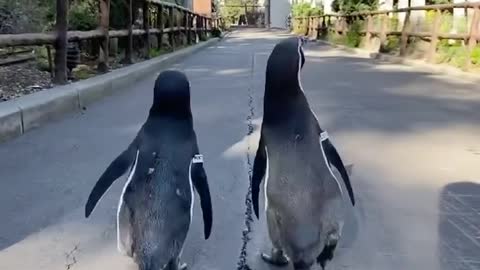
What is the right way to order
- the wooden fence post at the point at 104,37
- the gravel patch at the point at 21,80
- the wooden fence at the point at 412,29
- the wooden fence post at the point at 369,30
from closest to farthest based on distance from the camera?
the gravel patch at the point at 21,80 → the wooden fence post at the point at 104,37 → the wooden fence at the point at 412,29 → the wooden fence post at the point at 369,30

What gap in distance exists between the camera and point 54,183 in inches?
163

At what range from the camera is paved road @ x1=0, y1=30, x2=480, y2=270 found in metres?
3.03

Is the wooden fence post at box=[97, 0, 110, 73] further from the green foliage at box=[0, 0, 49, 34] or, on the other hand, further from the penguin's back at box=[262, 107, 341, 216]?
the penguin's back at box=[262, 107, 341, 216]

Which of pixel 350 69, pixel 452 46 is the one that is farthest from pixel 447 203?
pixel 452 46

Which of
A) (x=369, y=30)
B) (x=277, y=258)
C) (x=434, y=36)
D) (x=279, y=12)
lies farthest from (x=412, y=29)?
(x=279, y=12)

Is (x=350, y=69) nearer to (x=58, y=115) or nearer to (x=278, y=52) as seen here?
(x=58, y=115)

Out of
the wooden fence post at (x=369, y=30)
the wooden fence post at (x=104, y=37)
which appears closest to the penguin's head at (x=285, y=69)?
the wooden fence post at (x=104, y=37)

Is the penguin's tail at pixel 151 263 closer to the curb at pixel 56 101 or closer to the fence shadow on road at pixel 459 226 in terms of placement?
the fence shadow on road at pixel 459 226

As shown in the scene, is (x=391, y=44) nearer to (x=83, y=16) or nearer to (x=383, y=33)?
(x=383, y=33)

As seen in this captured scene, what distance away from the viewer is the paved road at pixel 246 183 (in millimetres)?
3025

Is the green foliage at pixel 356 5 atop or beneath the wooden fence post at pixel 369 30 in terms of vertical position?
atop

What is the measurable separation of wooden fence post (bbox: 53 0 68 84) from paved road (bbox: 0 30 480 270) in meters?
0.60

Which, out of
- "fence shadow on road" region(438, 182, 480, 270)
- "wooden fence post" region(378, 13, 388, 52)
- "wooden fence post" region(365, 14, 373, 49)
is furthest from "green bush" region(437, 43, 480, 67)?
"fence shadow on road" region(438, 182, 480, 270)

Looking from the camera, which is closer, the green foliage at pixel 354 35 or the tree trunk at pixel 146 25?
the tree trunk at pixel 146 25
